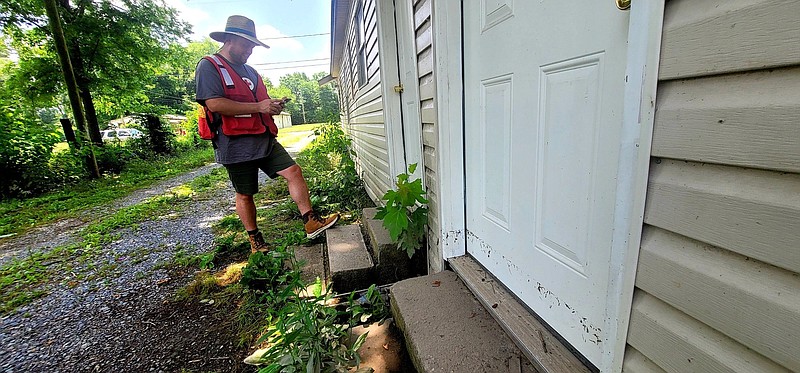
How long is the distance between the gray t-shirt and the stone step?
85cm

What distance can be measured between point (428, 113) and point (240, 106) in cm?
127

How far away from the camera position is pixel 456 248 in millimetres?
1608

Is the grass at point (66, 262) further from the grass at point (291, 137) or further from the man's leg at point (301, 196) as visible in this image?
the grass at point (291, 137)

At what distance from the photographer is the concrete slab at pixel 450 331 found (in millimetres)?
1031

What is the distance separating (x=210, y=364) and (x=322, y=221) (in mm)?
1238

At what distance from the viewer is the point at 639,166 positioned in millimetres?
604

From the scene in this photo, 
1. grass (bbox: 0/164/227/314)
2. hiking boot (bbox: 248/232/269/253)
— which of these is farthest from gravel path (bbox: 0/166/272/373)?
hiking boot (bbox: 248/232/269/253)

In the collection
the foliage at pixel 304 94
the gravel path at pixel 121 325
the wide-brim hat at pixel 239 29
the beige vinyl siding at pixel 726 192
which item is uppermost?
the foliage at pixel 304 94

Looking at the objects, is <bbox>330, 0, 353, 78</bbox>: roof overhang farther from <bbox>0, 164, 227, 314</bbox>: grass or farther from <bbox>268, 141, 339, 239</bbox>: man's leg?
<bbox>0, 164, 227, 314</bbox>: grass

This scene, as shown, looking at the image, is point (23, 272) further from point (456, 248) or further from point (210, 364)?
point (456, 248)

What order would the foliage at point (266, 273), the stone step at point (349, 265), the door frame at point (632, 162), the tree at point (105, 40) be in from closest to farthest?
the door frame at point (632, 162), the stone step at point (349, 265), the foliage at point (266, 273), the tree at point (105, 40)

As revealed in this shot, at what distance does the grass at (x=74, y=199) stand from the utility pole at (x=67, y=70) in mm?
561

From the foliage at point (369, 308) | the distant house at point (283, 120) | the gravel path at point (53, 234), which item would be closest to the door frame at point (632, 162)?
the foliage at point (369, 308)

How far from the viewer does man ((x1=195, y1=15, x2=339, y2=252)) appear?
6.76ft
